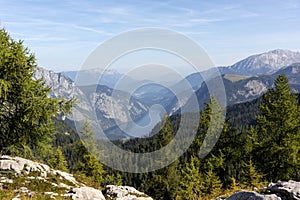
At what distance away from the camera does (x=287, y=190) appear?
12406 mm

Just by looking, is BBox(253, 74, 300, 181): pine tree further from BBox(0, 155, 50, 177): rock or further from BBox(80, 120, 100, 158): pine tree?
BBox(80, 120, 100, 158): pine tree

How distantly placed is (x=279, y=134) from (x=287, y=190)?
56.6ft

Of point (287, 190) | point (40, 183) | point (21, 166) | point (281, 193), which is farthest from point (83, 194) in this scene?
point (287, 190)

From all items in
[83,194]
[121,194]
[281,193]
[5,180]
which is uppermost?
[281,193]

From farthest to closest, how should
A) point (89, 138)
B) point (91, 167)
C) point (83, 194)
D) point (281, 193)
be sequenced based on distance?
1. point (89, 138)
2. point (91, 167)
3. point (83, 194)
4. point (281, 193)

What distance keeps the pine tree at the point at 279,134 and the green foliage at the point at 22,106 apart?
61.7 feet

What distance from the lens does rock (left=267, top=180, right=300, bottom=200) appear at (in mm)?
12139

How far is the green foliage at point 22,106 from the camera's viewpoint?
2003 centimetres

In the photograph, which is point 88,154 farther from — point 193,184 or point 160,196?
point 193,184

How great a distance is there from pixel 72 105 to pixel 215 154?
2135 cm

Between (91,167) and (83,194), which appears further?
(91,167)

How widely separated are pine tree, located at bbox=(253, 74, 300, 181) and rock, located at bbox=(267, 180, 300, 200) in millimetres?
15155

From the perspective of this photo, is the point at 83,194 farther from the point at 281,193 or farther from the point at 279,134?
the point at 279,134

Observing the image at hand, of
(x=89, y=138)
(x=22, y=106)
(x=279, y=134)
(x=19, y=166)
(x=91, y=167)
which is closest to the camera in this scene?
(x=19, y=166)
